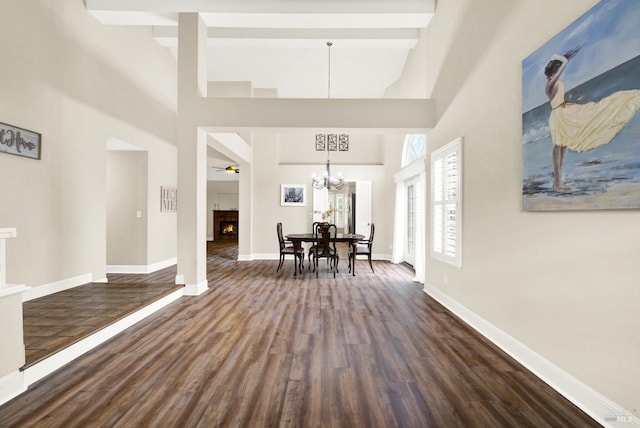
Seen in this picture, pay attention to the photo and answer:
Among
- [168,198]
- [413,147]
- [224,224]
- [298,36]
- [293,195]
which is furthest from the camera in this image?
[224,224]

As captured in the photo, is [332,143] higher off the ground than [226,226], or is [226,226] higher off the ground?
[332,143]

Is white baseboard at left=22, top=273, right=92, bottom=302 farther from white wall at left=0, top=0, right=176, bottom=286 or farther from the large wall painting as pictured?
the large wall painting

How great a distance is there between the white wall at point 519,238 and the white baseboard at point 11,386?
3.59 m

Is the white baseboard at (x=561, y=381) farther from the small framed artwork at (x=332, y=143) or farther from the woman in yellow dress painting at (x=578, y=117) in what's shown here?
the small framed artwork at (x=332, y=143)

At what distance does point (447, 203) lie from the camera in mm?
3941

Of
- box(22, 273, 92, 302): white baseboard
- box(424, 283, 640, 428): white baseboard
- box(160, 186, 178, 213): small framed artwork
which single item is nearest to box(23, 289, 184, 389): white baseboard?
box(22, 273, 92, 302): white baseboard

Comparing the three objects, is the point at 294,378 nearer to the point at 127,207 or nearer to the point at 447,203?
the point at 447,203

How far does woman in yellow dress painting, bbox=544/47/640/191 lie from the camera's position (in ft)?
5.30

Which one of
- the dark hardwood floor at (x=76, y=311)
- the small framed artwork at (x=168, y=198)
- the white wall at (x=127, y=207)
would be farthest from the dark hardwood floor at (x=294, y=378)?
the small framed artwork at (x=168, y=198)

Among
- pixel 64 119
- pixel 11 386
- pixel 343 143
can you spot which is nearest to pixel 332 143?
pixel 343 143

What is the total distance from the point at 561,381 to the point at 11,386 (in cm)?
358

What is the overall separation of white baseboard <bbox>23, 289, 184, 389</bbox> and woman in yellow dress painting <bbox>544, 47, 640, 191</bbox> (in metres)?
3.81

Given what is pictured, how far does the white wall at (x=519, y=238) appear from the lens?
168 centimetres

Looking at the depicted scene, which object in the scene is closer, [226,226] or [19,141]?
[19,141]
